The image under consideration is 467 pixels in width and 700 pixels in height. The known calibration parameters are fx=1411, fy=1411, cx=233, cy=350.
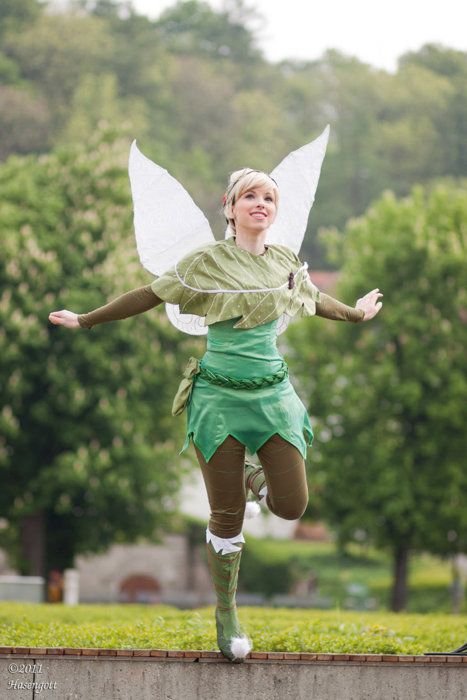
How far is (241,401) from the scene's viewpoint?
7.77 metres

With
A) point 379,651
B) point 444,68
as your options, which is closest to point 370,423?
point 379,651

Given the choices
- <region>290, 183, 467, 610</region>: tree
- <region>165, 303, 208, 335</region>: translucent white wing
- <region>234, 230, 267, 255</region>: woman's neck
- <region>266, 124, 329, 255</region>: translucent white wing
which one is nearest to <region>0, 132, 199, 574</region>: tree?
<region>290, 183, 467, 610</region>: tree

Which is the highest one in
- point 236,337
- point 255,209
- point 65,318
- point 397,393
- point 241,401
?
point 397,393

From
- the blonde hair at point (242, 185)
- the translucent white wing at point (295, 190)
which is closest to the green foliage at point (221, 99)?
the translucent white wing at point (295, 190)

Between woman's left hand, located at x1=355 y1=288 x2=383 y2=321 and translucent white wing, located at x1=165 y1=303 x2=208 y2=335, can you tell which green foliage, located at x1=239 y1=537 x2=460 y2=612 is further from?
translucent white wing, located at x1=165 y1=303 x2=208 y2=335

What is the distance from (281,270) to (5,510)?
78.0 ft

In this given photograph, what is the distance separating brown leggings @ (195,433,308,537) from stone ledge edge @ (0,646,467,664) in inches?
27.8

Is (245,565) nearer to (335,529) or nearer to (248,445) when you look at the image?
(335,529)

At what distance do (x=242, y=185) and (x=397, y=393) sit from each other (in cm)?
2354

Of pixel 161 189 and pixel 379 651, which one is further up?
pixel 161 189

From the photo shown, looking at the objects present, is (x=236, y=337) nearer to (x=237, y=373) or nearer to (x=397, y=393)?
(x=237, y=373)

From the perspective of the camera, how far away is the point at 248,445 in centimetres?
783

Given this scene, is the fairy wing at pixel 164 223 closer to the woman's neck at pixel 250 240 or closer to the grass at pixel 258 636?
the woman's neck at pixel 250 240

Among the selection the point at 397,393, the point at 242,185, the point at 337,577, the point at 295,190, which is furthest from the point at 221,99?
the point at 242,185
